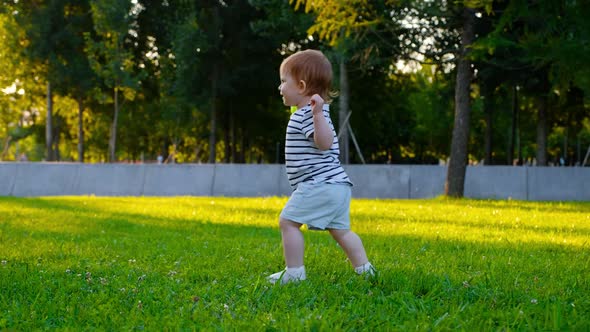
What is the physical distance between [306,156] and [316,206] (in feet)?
1.18

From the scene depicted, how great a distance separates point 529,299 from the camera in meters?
3.91

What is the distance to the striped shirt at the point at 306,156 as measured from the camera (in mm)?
4523

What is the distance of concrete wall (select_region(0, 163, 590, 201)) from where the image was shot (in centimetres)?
1989

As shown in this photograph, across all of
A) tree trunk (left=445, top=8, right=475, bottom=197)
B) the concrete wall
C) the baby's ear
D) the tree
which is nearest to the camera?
the baby's ear

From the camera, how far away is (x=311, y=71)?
4520mm

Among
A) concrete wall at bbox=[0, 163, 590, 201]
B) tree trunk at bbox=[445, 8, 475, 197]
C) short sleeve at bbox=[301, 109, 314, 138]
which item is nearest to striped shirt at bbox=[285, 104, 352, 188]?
short sleeve at bbox=[301, 109, 314, 138]

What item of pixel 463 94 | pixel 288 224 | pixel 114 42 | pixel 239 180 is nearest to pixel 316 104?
pixel 288 224

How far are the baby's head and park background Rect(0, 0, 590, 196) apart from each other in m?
8.46

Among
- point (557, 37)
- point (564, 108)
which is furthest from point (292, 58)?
point (564, 108)

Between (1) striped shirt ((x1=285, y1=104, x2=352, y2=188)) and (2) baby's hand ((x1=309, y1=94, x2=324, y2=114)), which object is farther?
(1) striped shirt ((x1=285, y1=104, x2=352, y2=188))

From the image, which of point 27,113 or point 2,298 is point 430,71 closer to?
point 27,113

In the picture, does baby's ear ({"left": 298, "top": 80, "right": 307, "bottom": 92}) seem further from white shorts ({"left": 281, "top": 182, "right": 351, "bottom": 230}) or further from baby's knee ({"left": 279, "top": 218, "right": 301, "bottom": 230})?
baby's knee ({"left": 279, "top": 218, "right": 301, "bottom": 230})

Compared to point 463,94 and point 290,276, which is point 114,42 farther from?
point 290,276

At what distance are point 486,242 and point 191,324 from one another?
14.7ft
